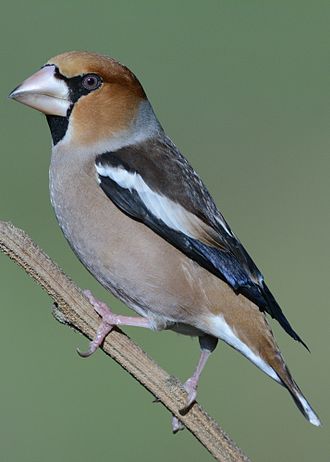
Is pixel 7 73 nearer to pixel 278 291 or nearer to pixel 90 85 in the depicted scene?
pixel 278 291

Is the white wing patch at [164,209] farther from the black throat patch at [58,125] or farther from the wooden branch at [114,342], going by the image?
the wooden branch at [114,342]

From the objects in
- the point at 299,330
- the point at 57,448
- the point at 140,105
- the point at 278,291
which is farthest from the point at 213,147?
the point at 140,105

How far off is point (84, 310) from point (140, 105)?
109 centimetres

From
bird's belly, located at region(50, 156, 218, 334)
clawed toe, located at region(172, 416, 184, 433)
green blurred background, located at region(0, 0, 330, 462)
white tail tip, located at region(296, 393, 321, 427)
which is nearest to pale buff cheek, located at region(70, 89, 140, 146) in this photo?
bird's belly, located at region(50, 156, 218, 334)

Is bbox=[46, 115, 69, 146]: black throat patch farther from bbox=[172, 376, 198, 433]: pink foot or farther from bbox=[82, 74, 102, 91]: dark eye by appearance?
bbox=[172, 376, 198, 433]: pink foot

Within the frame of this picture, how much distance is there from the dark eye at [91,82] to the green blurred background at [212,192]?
8.85 ft

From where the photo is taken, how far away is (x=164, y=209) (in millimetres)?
4336

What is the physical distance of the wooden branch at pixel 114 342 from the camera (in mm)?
3697

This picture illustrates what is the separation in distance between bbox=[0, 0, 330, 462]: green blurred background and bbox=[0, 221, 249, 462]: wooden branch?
8.78ft

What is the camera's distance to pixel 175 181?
14.4ft

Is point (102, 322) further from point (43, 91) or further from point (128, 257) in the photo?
point (43, 91)

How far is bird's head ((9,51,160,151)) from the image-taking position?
4.40 metres

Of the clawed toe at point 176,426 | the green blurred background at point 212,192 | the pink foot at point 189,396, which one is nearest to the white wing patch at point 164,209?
the pink foot at point 189,396

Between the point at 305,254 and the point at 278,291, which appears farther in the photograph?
the point at 305,254
